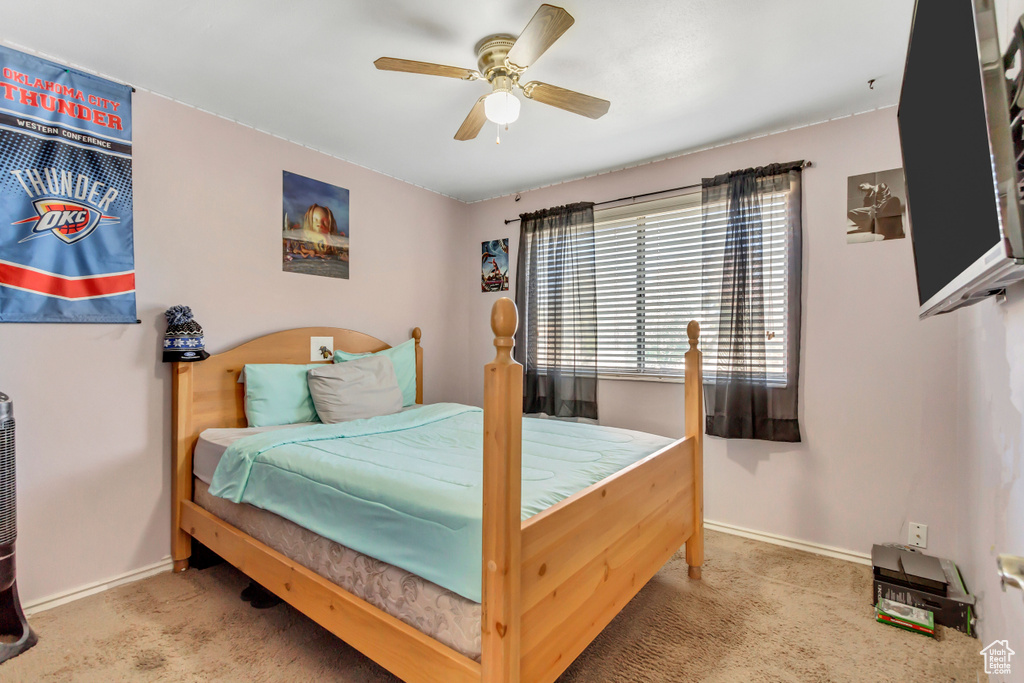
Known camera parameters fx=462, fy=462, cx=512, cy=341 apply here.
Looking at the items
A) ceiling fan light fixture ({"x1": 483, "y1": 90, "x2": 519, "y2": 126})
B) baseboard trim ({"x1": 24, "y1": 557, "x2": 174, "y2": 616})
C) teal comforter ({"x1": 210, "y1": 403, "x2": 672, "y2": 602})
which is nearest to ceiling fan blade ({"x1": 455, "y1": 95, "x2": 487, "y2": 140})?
ceiling fan light fixture ({"x1": 483, "y1": 90, "x2": 519, "y2": 126})

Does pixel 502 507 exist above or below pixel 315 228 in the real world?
below

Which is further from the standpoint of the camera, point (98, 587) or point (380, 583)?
point (98, 587)

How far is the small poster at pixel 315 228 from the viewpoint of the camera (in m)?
2.87

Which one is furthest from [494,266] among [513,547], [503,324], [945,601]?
[945,601]

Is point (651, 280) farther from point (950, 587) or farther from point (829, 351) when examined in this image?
point (950, 587)

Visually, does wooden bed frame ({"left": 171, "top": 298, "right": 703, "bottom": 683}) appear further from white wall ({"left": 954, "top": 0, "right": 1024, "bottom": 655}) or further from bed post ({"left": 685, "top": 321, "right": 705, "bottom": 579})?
white wall ({"left": 954, "top": 0, "right": 1024, "bottom": 655})

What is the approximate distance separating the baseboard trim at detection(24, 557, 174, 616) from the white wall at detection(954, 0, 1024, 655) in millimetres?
3204

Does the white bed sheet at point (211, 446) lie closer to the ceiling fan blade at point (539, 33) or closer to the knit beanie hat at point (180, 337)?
the knit beanie hat at point (180, 337)

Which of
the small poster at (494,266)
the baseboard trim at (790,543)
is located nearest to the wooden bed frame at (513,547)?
the baseboard trim at (790,543)

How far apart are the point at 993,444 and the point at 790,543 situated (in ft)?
4.63

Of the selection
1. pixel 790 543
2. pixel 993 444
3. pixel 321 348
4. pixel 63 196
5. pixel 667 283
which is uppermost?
pixel 63 196

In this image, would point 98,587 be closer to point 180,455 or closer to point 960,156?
point 180,455

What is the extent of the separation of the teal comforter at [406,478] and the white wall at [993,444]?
1.06 metres

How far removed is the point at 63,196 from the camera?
2053 mm
